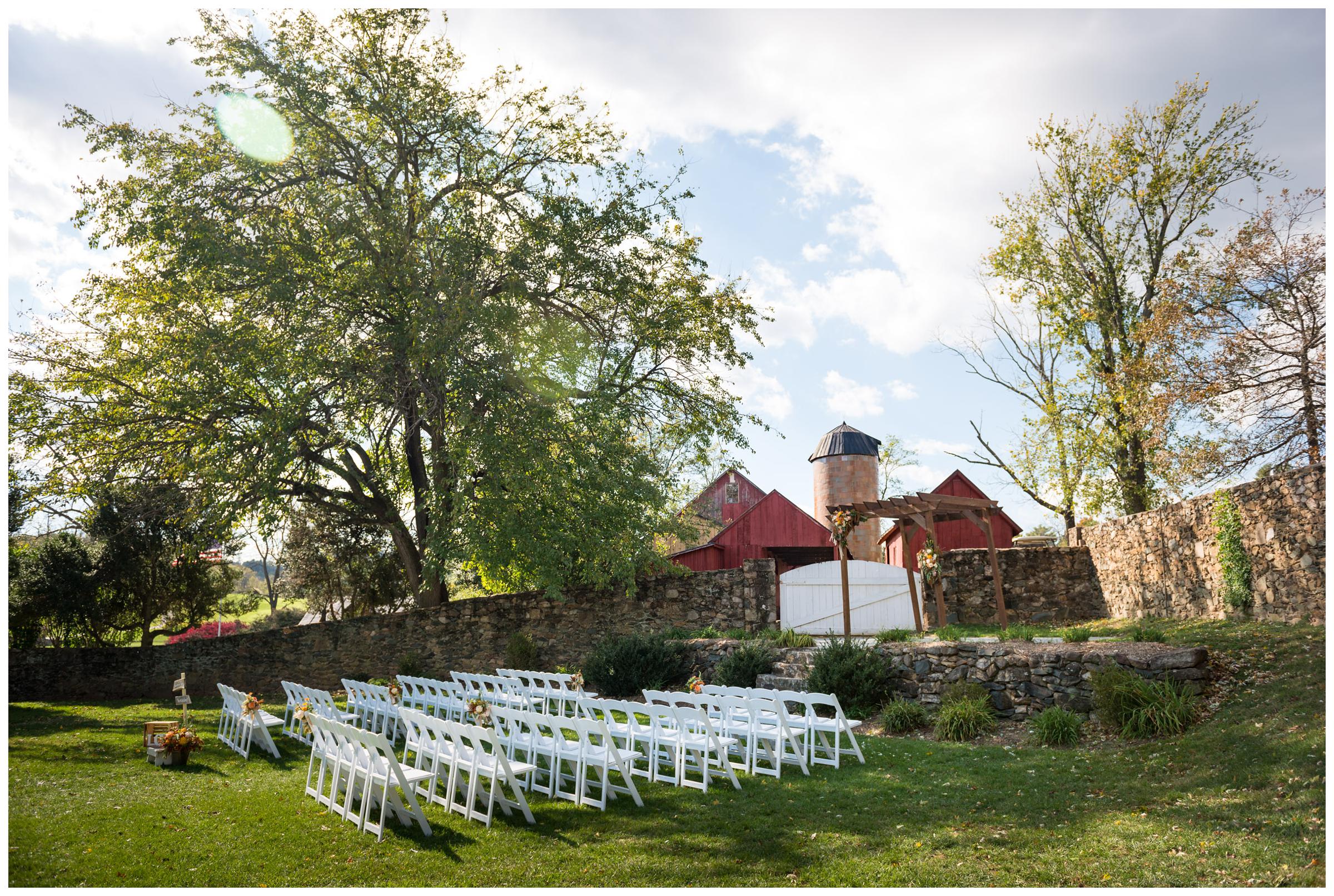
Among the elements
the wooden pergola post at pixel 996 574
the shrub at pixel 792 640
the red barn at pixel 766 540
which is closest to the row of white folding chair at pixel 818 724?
the shrub at pixel 792 640

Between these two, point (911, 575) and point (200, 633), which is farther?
point (200, 633)

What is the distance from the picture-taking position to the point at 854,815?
5812mm

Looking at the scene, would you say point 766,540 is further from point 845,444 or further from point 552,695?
point 552,695

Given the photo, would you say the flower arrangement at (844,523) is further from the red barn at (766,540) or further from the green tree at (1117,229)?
the red barn at (766,540)

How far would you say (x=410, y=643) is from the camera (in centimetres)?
1530

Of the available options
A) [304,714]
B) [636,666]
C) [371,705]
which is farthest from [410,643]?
[304,714]

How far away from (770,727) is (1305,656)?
5560mm

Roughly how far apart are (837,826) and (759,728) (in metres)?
1.91

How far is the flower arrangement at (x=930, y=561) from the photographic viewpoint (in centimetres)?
1424

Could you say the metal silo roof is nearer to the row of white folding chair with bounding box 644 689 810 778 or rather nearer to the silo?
the silo

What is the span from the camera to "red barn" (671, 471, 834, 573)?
25.8 metres

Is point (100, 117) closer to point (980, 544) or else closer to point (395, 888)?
point (395, 888)

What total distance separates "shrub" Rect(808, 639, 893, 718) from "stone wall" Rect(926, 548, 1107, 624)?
622cm

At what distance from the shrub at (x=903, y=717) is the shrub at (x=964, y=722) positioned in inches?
14.8
